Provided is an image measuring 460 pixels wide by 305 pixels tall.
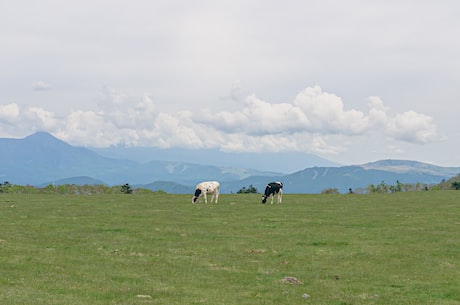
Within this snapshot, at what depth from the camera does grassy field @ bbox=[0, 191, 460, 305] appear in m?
18.7

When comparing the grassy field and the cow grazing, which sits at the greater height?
the cow grazing

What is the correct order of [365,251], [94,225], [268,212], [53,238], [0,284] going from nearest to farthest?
[0,284]
[365,251]
[53,238]
[94,225]
[268,212]

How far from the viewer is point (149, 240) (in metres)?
31.2

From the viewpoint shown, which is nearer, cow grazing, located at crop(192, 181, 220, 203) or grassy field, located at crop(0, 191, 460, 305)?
grassy field, located at crop(0, 191, 460, 305)

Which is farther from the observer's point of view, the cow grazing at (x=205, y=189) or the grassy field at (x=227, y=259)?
the cow grazing at (x=205, y=189)

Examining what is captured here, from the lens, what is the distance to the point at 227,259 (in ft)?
84.7

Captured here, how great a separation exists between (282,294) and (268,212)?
29.5 meters

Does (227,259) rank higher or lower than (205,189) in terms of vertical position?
lower

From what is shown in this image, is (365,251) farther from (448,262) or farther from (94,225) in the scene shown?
(94,225)

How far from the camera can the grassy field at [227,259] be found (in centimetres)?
1869

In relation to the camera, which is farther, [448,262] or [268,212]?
[268,212]

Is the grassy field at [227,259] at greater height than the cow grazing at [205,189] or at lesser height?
lesser

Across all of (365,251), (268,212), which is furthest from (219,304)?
(268,212)

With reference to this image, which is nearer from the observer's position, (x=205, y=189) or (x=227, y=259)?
(x=227, y=259)
